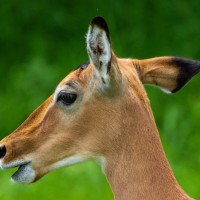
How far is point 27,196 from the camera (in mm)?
8352

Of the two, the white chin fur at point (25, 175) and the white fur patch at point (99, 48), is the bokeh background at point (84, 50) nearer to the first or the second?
the white chin fur at point (25, 175)

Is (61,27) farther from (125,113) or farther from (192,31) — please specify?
(125,113)

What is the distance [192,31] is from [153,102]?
45.1 inches

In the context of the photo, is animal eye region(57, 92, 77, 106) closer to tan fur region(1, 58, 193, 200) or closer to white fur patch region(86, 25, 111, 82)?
tan fur region(1, 58, 193, 200)

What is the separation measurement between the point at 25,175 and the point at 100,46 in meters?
0.77

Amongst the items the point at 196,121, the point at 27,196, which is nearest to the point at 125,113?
the point at 27,196

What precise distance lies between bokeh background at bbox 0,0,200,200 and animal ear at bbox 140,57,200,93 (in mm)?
2837

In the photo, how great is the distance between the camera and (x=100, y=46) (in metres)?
5.12

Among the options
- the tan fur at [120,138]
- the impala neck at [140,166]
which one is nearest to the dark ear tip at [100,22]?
the tan fur at [120,138]

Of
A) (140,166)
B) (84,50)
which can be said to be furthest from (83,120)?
(84,50)

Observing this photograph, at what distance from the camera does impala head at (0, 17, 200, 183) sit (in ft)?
17.3

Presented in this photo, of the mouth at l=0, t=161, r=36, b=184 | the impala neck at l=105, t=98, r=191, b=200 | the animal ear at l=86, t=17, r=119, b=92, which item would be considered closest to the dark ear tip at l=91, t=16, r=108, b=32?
the animal ear at l=86, t=17, r=119, b=92

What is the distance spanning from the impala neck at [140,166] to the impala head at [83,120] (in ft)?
0.06

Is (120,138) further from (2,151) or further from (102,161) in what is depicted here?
(2,151)
